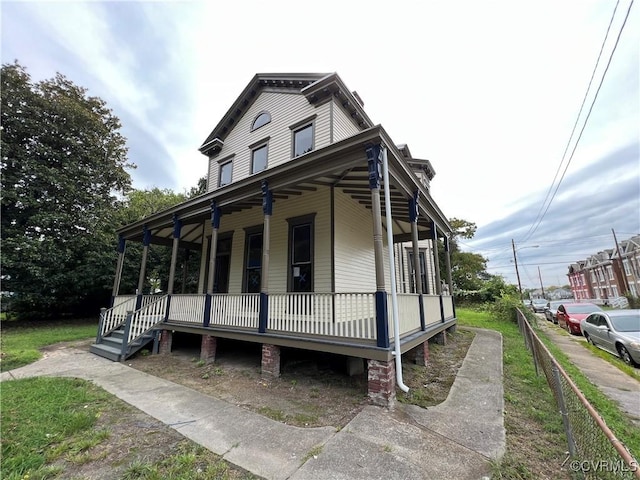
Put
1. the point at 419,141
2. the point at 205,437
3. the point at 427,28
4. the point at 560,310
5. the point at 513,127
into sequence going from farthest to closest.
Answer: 1. the point at 419,141
2. the point at 560,310
3. the point at 513,127
4. the point at 427,28
5. the point at 205,437

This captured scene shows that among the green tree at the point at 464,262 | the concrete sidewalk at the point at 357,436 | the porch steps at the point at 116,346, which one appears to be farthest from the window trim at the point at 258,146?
the green tree at the point at 464,262

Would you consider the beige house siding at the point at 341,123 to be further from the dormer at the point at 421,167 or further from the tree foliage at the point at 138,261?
the tree foliage at the point at 138,261

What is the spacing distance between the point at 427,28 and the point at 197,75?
7.80m

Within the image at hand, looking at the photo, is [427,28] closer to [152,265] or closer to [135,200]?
[152,265]

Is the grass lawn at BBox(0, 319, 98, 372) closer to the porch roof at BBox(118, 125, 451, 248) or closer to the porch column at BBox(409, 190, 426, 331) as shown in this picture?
the porch roof at BBox(118, 125, 451, 248)

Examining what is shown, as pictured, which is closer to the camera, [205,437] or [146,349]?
[205,437]

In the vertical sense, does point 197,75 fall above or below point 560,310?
above

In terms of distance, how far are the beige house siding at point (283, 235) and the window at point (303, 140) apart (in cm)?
192

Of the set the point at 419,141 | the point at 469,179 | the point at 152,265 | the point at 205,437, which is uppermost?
the point at 419,141

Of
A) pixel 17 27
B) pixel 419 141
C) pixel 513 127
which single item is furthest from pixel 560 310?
pixel 17 27

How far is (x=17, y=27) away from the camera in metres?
6.36

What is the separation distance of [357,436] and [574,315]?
1636 cm

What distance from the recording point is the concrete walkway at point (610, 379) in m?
4.90

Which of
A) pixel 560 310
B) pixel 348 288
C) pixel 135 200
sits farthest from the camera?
pixel 135 200
